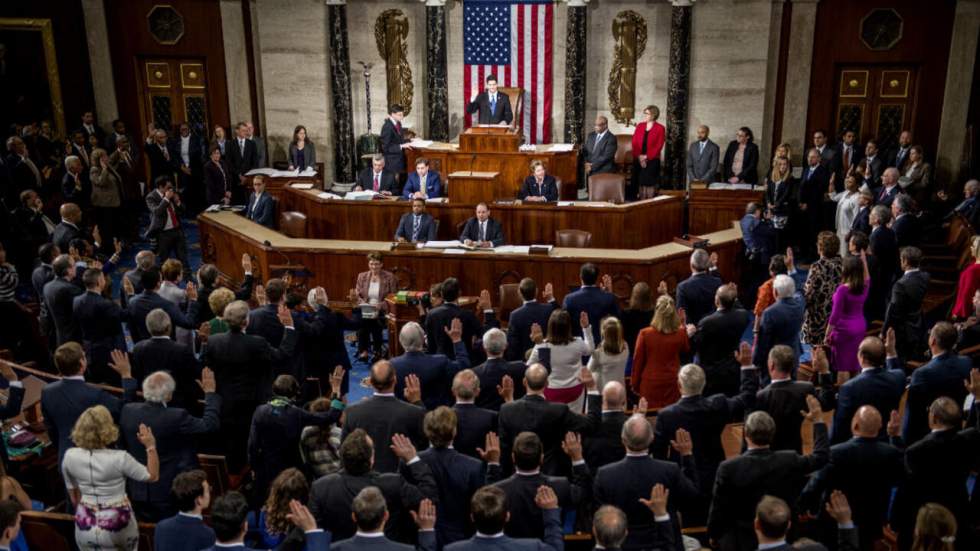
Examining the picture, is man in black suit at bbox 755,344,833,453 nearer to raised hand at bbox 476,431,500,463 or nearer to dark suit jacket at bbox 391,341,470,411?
raised hand at bbox 476,431,500,463

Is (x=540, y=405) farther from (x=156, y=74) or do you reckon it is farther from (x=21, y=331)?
(x=156, y=74)

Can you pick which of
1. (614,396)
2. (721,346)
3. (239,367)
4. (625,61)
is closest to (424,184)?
(625,61)

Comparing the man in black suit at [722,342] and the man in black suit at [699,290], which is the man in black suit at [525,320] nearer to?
the man in black suit at [722,342]

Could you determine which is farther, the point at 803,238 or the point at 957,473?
the point at 803,238

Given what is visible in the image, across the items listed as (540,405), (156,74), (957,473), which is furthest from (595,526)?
(156,74)

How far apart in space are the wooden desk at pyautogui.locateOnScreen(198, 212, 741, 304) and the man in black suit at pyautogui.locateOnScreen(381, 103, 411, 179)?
11.5ft

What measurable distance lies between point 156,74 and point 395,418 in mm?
12370

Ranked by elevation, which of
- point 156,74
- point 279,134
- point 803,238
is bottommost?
point 803,238

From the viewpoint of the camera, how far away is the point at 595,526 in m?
3.88

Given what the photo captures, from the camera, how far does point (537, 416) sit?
16.6ft

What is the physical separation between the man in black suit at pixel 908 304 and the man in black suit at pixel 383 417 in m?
4.43

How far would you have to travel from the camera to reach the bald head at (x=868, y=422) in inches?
184

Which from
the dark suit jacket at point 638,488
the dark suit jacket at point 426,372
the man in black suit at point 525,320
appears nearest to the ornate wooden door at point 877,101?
the man in black suit at point 525,320

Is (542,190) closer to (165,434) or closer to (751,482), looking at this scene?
(165,434)
